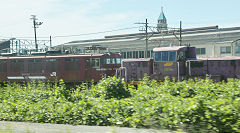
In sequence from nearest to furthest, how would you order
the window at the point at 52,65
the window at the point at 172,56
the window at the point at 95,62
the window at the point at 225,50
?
1. the window at the point at 172,56
2. the window at the point at 95,62
3. the window at the point at 52,65
4. the window at the point at 225,50

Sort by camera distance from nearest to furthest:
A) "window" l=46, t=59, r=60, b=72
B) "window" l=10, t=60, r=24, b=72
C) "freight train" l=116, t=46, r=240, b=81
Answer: "freight train" l=116, t=46, r=240, b=81
"window" l=46, t=59, r=60, b=72
"window" l=10, t=60, r=24, b=72

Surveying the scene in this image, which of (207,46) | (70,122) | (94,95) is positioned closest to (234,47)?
(207,46)

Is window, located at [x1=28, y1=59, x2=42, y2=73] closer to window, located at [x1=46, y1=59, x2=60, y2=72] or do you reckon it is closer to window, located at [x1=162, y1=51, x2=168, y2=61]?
window, located at [x1=46, y1=59, x2=60, y2=72]

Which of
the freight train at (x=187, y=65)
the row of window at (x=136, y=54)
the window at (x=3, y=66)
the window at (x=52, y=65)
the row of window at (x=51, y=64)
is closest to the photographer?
the freight train at (x=187, y=65)

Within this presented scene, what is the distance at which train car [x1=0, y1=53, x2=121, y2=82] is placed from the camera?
26.5 metres

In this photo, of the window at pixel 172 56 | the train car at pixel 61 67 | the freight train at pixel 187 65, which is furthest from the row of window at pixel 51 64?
the window at pixel 172 56

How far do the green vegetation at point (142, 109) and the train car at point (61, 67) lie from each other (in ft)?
40.9

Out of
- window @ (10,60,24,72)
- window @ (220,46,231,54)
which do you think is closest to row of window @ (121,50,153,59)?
window @ (220,46,231,54)

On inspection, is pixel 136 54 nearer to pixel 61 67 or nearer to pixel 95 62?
pixel 61 67

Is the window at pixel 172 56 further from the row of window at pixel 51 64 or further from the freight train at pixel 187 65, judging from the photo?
the row of window at pixel 51 64

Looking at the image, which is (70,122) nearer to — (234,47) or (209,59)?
(209,59)

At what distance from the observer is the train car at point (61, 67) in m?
26.5

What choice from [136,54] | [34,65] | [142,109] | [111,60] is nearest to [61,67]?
[34,65]

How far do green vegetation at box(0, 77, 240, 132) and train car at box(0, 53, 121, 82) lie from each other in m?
12.5
